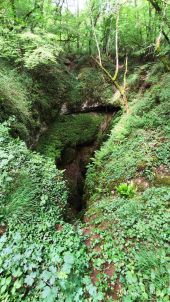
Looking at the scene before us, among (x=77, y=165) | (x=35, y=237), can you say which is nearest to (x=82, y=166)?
(x=77, y=165)

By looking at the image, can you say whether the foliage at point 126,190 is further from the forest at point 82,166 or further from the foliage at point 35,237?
the foliage at point 35,237

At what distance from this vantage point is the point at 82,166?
869cm

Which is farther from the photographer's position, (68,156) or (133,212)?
(68,156)

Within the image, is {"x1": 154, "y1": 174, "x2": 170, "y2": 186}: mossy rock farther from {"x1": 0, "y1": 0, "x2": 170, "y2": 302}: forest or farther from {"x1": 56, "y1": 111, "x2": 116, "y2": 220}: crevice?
{"x1": 56, "y1": 111, "x2": 116, "y2": 220}: crevice

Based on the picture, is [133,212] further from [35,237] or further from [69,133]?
[69,133]

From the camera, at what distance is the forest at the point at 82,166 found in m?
2.91

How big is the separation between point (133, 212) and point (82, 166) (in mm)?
4955

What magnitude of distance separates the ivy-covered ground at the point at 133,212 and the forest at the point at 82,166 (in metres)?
0.02

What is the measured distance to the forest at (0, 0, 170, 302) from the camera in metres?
2.91

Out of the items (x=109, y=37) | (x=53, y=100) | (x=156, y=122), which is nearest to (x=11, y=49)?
(x=53, y=100)

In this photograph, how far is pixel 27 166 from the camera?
14.8 feet

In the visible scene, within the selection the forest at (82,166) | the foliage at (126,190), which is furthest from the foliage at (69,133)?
the foliage at (126,190)

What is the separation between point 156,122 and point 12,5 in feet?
25.1

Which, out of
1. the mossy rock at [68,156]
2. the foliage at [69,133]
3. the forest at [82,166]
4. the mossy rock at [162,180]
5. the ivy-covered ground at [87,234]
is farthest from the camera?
the mossy rock at [68,156]
